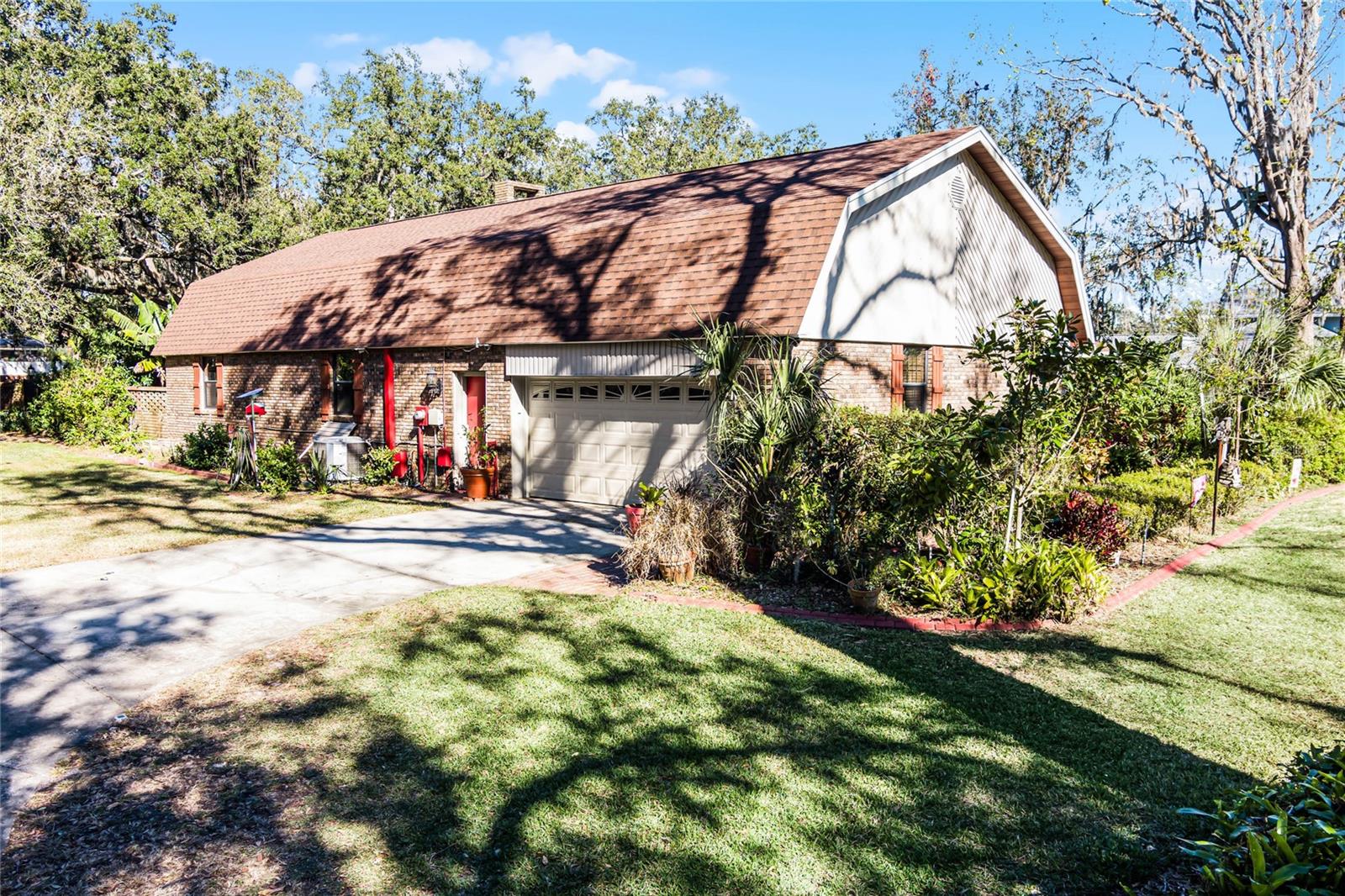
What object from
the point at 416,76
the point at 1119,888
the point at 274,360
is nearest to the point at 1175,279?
the point at 274,360

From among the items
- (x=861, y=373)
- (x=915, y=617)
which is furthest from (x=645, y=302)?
(x=915, y=617)

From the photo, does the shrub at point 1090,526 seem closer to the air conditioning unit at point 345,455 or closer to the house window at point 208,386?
the air conditioning unit at point 345,455

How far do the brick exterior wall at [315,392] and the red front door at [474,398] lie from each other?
0.23 metres

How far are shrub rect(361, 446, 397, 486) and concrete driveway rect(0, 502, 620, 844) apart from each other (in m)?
4.03

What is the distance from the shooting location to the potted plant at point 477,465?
16391mm

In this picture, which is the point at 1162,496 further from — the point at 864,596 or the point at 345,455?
the point at 345,455

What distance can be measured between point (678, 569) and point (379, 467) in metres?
10.7

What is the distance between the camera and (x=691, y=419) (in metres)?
14.3

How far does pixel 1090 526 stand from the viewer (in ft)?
35.4

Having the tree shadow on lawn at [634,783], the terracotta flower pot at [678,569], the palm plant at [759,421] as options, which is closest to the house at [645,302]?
the palm plant at [759,421]

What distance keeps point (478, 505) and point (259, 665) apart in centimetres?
867

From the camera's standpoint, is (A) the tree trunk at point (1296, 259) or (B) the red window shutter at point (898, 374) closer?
(B) the red window shutter at point (898, 374)

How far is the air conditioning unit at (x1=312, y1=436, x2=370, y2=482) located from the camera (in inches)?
→ 714

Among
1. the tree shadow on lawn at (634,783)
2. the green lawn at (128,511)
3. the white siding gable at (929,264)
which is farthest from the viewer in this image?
the white siding gable at (929,264)
